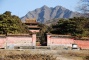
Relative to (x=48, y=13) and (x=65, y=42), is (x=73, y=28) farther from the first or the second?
(x=48, y=13)

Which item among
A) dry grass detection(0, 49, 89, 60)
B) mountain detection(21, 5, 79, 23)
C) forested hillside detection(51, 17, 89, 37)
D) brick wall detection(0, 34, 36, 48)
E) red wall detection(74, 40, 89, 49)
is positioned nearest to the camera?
dry grass detection(0, 49, 89, 60)

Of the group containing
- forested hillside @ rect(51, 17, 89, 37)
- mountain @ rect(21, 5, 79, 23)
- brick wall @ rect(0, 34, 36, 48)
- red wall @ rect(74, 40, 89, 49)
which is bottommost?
red wall @ rect(74, 40, 89, 49)

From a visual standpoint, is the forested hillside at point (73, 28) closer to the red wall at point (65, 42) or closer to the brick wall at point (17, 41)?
the red wall at point (65, 42)

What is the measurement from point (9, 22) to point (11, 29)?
62.3 inches

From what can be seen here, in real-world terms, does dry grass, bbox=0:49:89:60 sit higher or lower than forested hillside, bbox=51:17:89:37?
lower

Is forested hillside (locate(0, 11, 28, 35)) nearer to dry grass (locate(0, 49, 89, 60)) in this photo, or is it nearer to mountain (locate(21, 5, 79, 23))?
dry grass (locate(0, 49, 89, 60))

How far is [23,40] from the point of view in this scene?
26531mm

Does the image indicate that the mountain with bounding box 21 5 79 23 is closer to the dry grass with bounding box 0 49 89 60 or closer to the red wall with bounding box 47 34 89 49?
the red wall with bounding box 47 34 89 49

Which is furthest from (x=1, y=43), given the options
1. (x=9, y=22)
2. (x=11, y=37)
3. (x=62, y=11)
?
(x=62, y=11)

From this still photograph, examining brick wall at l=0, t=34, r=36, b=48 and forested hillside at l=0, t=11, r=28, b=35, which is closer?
brick wall at l=0, t=34, r=36, b=48

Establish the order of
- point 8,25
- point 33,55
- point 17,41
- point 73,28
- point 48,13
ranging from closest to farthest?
point 33,55, point 17,41, point 8,25, point 73,28, point 48,13

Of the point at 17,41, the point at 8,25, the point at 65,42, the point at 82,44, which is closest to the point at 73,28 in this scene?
the point at 82,44

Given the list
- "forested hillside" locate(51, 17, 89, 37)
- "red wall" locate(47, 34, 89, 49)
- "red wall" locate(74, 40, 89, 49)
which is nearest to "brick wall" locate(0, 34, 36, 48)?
"red wall" locate(47, 34, 89, 49)

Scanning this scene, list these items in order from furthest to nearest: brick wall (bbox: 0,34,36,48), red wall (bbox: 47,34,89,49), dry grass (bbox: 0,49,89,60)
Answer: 1. red wall (bbox: 47,34,89,49)
2. brick wall (bbox: 0,34,36,48)
3. dry grass (bbox: 0,49,89,60)
